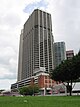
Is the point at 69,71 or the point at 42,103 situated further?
the point at 69,71

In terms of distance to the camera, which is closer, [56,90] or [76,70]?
[76,70]

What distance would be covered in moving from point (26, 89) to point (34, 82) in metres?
48.3

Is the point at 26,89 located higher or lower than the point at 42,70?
lower

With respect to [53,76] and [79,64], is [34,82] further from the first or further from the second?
[79,64]

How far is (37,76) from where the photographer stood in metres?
186

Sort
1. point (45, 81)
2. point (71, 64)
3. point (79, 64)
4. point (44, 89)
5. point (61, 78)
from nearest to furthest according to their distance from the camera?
point (79, 64) < point (71, 64) < point (61, 78) < point (44, 89) < point (45, 81)

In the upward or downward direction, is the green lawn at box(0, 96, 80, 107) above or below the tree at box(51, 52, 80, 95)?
below

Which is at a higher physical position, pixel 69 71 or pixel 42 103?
pixel 69 71

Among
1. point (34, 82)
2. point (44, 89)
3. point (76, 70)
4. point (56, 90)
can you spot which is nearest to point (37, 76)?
point (34, 82)

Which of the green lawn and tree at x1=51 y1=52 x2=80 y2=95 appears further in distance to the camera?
tree at x1=51 y1=52 x2=80 y2=95

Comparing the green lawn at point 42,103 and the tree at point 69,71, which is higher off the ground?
the tree at point 69,71

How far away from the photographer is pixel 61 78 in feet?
222

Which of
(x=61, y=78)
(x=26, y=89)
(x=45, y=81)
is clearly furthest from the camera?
(x=45, y=81)

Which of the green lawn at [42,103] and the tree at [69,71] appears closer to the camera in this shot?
the green lawn at [42,103]
